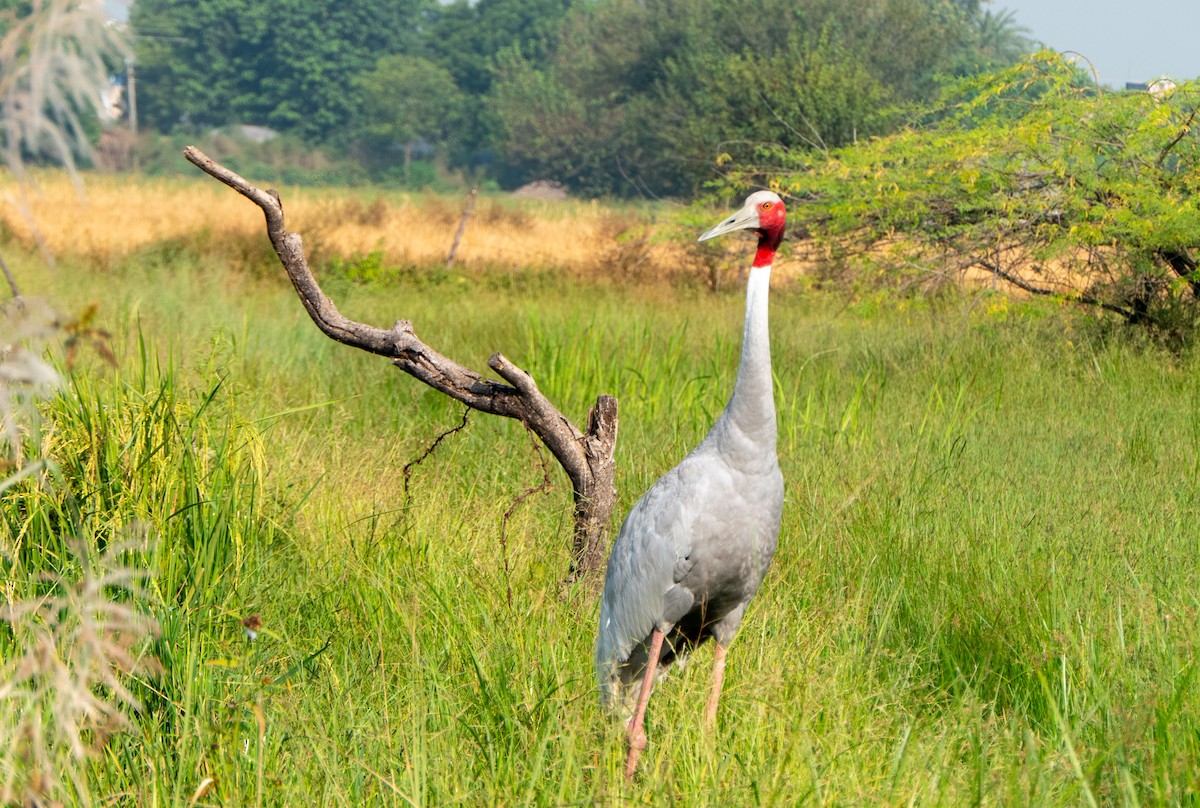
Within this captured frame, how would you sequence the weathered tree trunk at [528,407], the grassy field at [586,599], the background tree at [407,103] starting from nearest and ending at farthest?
the grassy field at [586,599]
the weathered tree trunk at [528,407]
the background tree at [407,103]

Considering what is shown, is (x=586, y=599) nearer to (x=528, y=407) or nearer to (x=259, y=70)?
(x=528, y=407)

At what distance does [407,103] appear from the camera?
2454 inches

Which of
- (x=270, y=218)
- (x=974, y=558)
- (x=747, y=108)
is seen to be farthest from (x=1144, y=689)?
(x=747, y=108)

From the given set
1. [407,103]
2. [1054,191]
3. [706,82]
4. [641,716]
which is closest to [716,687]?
[641,716]

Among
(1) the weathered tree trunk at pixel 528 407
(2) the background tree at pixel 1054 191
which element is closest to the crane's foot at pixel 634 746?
(1) the weathered tree trunk at pixel 528 407

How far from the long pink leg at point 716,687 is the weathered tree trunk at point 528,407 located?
833 millimetres

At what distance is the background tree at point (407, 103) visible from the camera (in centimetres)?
6172

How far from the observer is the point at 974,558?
4.00 meters

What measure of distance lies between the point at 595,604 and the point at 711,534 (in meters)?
0.90

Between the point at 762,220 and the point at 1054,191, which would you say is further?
the point at 1054,191

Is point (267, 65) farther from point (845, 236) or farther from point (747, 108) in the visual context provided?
point (845, 236)

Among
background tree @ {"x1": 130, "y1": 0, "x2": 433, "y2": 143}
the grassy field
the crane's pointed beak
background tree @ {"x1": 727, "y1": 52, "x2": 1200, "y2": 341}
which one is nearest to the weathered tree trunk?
the grassy field

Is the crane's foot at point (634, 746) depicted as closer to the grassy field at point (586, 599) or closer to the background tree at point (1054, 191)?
the grassy field at point (586, 599)

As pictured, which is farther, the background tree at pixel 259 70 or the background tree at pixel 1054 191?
the background tree at pixel 259 70
